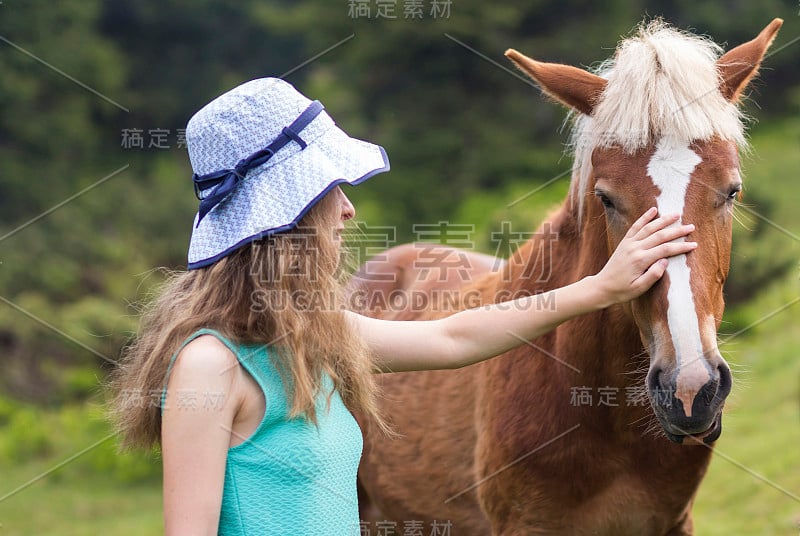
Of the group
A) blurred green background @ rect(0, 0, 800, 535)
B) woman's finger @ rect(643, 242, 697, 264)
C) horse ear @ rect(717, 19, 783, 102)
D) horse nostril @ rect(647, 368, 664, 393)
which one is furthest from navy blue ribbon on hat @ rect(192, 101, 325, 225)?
blurred green background @ rect(0, 0, 800, 535)

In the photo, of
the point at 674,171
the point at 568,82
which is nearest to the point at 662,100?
the point at 674,171

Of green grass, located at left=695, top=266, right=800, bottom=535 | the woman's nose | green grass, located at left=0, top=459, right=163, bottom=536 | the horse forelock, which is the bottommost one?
green grass, located at left=0, top=459, right=163, bottom=536

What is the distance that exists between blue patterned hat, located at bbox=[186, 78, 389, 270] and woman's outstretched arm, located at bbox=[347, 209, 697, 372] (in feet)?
1.53

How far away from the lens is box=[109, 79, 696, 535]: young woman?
1.69 m

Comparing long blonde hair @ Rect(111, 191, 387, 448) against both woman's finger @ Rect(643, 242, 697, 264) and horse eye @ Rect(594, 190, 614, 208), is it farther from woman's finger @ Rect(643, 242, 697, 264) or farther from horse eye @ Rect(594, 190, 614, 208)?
horse eye @ Rect(594, 190, 614, 208)

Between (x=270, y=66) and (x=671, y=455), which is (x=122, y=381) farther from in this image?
(x=270, y=66)

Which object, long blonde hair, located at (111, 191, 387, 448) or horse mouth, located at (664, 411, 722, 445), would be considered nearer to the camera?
long blonde hair, located at (111, 191, 387, 448)

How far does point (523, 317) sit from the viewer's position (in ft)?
7.14

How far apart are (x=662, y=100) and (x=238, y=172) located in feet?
3.87

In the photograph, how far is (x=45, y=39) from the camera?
475 inches

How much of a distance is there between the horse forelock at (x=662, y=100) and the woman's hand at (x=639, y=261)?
35cm

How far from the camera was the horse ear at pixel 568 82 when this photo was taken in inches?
102

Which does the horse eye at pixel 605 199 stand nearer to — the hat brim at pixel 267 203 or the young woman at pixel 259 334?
the young woman at pixel 259 334

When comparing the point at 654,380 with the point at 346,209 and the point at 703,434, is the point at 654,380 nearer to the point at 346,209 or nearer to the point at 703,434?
the point at 703,434
